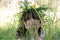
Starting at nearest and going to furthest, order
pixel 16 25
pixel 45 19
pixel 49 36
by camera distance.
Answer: pixel 49 36, pixel 45 19, pixel 16 25

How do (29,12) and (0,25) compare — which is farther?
(0,25)

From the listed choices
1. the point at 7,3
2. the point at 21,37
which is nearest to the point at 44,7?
the point at 21,37

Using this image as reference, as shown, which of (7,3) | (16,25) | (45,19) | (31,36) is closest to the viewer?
(31,36)

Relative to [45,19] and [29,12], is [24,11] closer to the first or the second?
[29,12]

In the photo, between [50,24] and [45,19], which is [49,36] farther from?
[45,19]

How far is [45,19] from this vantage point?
7.04ft

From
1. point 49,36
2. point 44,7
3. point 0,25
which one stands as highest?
point 44,7

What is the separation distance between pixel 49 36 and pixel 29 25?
19cm

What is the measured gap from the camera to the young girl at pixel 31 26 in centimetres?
184

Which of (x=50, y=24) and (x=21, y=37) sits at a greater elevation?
(x=50, y=24)

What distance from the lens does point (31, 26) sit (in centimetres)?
186

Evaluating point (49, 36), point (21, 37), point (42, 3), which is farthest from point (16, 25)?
point (49, 36)

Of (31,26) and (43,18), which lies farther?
(43,18)

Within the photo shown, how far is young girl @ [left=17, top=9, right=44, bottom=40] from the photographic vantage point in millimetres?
1837
